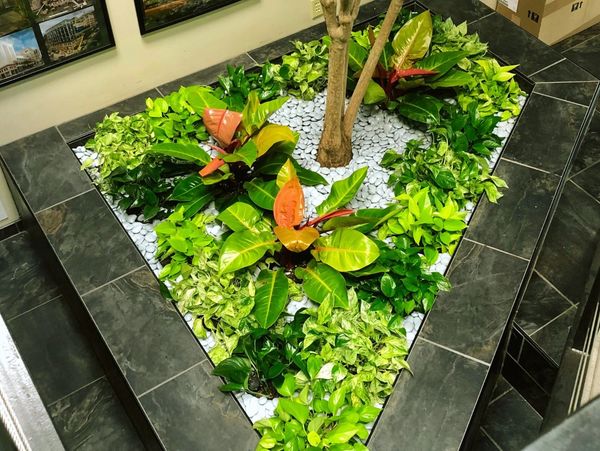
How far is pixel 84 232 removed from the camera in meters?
2.75

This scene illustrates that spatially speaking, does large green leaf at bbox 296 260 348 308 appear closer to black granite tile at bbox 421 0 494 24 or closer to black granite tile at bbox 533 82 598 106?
black granite tile at bbox 533 82 598 106

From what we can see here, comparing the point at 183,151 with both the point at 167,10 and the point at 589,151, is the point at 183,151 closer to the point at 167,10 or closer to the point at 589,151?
the point at 167,10

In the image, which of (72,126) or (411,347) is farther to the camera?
(72,126)

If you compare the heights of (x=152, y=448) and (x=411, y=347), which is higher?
(x=411, y=347)

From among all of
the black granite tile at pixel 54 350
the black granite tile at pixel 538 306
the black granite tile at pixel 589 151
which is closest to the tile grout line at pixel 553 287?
the black granite tile at pixel 538 306

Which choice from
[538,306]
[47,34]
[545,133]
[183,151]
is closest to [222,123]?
[183,151]

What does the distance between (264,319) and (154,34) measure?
1.56 metres

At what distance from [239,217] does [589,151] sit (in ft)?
6.98

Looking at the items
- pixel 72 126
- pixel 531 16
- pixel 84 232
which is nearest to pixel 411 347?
pixel 84 232

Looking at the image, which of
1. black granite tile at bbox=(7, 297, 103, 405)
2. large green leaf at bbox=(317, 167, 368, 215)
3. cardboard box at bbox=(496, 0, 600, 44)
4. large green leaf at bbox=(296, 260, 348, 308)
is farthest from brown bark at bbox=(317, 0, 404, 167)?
cardboard box at bbox=(496, 0, 600, 44)

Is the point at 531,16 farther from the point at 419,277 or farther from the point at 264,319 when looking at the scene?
the point at 264,319

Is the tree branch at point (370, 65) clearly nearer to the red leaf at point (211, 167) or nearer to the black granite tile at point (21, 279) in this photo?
the red leaf at point (211, 167)

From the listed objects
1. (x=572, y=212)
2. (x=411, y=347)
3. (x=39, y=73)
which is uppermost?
(x=39, y=73)

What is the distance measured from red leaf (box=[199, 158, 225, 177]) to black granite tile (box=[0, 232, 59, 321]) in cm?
104
